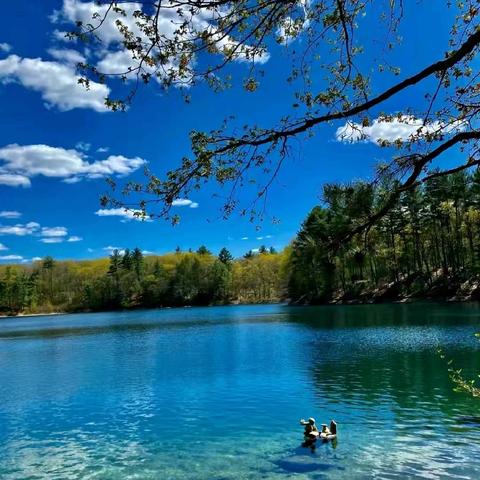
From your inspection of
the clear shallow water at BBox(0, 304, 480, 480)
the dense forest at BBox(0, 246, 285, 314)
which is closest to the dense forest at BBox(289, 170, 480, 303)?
the clear shallow water at BBox(0, 304, 480, 480)

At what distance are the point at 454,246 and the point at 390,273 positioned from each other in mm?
13944

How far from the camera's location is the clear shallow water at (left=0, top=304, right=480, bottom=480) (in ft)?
45.7

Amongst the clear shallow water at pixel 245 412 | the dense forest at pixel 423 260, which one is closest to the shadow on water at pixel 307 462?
the clear shallow water at pixel 245 412

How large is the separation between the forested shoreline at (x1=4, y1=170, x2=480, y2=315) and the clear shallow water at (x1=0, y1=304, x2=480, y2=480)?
5793 mm

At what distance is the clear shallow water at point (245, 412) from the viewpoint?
45.7ft

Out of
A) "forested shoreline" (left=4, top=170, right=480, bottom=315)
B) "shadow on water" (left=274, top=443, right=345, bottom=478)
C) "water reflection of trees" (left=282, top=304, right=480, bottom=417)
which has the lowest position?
"shadow on water" (left=274, top=443, right=345, bottom=478)

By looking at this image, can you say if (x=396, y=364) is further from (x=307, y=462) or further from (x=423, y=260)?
(x=423, y=260)

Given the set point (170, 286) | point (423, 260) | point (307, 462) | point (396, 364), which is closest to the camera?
point (307, 462)

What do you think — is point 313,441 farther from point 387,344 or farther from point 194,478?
point 387,344

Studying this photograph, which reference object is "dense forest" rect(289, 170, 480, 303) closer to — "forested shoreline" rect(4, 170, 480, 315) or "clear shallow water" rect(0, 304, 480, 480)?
"forested shoreline" rect(4, 170, 480, 315)

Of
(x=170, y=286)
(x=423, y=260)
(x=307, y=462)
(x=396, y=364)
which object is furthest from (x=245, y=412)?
(x=170, y=286)

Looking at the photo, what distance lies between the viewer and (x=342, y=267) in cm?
9562

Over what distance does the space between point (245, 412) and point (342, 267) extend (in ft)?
258

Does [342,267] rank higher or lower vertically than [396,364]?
higher
